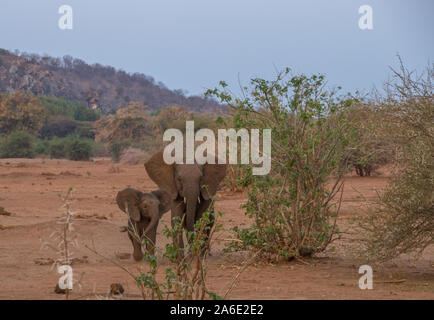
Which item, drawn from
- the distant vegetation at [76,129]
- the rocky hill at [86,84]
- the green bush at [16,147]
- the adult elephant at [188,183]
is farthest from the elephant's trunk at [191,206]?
the rocky hill at [86,84]

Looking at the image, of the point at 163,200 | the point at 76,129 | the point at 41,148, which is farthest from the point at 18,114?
the point at 163,200

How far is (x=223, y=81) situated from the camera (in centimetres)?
828

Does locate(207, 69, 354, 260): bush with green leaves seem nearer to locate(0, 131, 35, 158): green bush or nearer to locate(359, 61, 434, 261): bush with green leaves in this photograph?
locate(359, 61, 434, 261): bush with green leaves

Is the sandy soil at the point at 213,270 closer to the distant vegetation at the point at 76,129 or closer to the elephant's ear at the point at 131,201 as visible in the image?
the elephant's ear at the point at 131,201

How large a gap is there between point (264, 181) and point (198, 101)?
80821mm

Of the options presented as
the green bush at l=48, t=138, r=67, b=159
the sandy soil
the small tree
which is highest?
the small tree

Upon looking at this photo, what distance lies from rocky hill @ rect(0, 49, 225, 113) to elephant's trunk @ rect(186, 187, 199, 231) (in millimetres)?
62918

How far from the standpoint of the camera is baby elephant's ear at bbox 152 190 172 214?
902 centimetres

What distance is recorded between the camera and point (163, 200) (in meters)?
9.04

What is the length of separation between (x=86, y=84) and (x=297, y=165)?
81.3m

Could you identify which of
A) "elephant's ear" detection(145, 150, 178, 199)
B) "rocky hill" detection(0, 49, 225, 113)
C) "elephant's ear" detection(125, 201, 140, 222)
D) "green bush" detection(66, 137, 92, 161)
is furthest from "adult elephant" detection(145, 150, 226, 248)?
"rocky hill" detection(0, 49, 225, 113)

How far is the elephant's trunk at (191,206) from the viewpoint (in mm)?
8802
